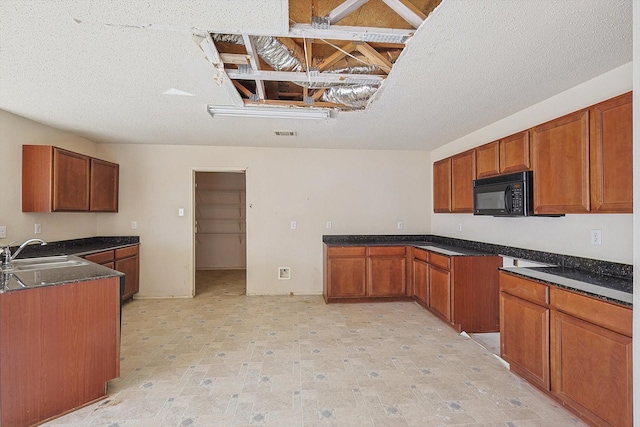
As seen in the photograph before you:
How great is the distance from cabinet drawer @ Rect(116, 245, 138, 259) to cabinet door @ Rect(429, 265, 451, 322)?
401 cm

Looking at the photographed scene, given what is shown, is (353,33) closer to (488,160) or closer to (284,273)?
(488,160)

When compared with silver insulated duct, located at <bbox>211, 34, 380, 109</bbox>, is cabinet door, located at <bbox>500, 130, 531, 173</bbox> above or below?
below

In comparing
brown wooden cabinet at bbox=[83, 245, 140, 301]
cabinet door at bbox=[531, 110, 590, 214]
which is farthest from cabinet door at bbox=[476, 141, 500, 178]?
brown wooden cabinet at bbox=[83, 245, 140, 301]

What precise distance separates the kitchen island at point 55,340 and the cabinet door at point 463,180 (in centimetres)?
349

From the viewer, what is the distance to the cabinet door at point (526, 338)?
1.97m

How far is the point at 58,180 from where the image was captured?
125 inches

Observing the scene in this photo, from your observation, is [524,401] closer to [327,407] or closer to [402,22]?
[327,407]

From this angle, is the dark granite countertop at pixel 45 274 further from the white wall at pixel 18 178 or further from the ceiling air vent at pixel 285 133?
the ceiling air vent at pixel 285 133

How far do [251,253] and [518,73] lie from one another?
381 cm

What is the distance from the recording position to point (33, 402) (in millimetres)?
1753

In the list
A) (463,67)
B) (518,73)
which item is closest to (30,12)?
(463,67)

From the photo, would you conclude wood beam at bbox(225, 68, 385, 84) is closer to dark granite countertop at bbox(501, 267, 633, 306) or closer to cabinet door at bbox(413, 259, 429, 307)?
dark granite countertop at bbox(501, 267, 633, 306)

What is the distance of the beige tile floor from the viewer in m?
1.83

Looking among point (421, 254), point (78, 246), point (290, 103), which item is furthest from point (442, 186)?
point (78, 246)
